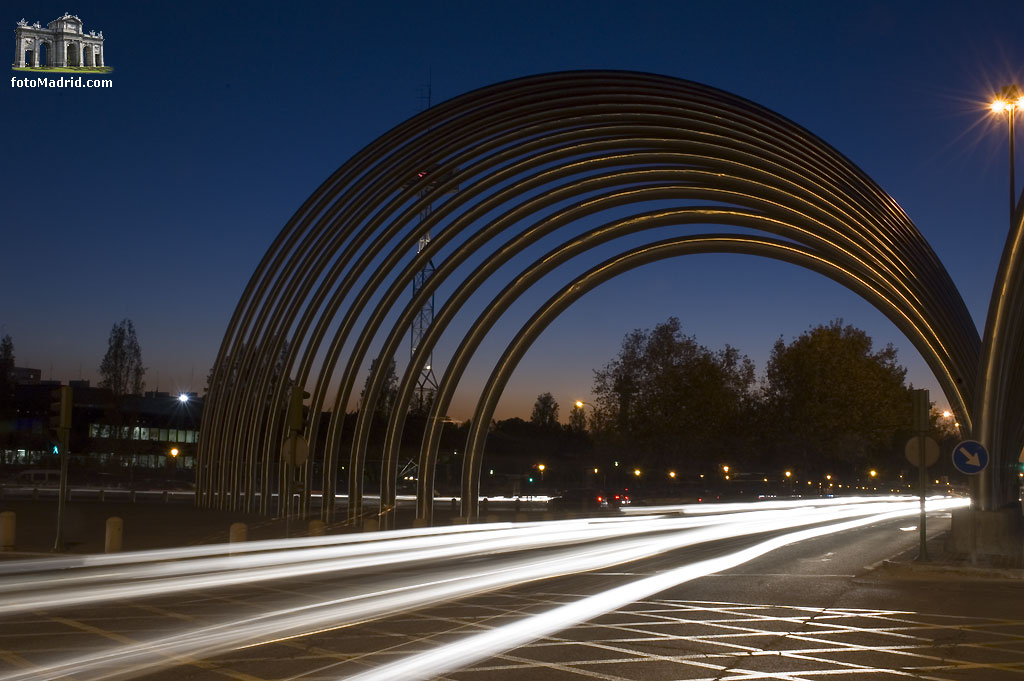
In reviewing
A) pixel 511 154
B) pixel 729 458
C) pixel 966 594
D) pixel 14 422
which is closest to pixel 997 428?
pixel 966 594

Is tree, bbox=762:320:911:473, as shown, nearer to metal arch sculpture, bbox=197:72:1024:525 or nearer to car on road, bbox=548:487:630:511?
car on road, bbox=548:487:630:511

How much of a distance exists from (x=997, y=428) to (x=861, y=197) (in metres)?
7.93

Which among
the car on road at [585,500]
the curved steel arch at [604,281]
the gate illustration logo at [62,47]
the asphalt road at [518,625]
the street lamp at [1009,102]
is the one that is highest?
the gate illustration logo at [62,47]

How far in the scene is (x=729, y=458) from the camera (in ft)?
200

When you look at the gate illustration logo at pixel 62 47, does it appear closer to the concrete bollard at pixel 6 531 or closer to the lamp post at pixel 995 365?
the concrete bollard at pixel 6 531

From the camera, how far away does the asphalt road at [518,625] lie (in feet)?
28.6

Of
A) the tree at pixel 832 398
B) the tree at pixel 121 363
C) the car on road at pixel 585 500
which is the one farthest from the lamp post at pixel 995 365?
the tree at pixel 121 363

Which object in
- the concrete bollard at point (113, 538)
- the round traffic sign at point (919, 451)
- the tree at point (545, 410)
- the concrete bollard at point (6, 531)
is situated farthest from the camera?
the tree at point (545, 410)

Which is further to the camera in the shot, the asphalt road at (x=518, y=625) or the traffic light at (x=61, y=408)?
the traffic light at (x=61, y=408)

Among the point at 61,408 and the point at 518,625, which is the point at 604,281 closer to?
the point at 61,408

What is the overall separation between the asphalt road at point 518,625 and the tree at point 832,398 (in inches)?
1733

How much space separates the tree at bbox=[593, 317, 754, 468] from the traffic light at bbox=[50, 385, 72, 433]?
39.2m

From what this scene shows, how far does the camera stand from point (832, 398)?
195 ft

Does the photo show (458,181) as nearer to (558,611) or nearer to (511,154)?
(511,154)
